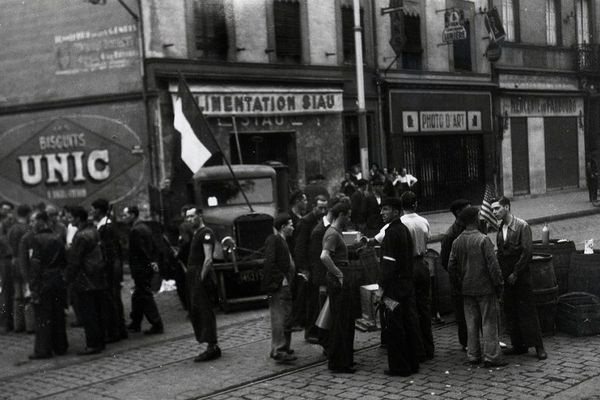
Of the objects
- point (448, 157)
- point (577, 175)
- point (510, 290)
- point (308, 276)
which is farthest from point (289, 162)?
point (577, 175)

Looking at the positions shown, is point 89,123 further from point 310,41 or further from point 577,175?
point 577,175

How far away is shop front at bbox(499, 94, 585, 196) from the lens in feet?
101

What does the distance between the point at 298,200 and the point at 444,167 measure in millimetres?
18274

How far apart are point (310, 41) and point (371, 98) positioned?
→ 324cm

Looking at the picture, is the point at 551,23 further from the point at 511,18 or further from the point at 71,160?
the point at 71,160

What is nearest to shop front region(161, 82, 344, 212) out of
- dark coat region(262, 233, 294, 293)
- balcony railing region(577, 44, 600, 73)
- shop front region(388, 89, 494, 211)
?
shop front region(388, 89, 494, 211)

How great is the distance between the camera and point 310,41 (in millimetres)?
23250

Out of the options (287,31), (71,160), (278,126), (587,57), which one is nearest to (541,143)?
(587,57)

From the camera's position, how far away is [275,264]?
908cm

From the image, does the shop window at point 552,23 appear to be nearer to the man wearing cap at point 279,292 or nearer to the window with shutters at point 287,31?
the window with shutters at point 287,31

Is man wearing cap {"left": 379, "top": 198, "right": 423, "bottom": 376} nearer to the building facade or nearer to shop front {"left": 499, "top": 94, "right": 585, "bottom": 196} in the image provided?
the building facade

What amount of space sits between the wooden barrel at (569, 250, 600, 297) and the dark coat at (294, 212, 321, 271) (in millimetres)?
3338

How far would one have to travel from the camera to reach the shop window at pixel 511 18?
100ft

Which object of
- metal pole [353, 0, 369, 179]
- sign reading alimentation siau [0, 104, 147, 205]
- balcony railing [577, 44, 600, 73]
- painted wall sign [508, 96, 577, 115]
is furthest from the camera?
balcony railing [577, 44, 600, 73]
